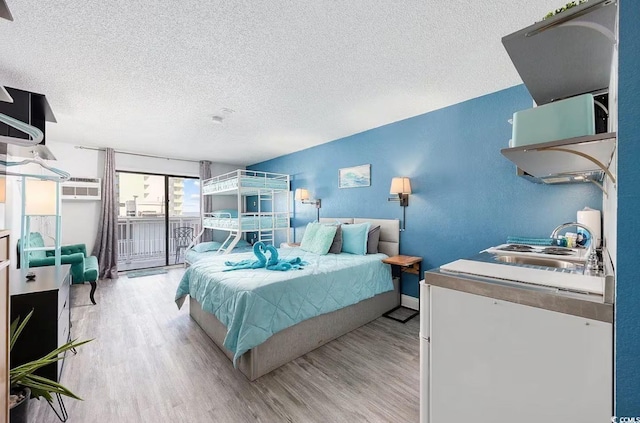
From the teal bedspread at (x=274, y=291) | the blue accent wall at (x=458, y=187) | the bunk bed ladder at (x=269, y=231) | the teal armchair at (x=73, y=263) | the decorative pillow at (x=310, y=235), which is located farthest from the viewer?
the bunk bed ladder at (x=269, y=231)

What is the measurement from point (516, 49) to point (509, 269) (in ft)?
2.96

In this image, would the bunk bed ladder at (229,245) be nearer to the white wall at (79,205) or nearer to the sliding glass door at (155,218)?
the sliding glass door at (155,218)

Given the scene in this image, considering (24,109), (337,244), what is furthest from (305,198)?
(24,109)

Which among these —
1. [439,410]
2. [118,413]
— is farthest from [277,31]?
[118,413]

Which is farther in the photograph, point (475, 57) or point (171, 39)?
point (475, 57)

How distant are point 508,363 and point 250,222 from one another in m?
4.39

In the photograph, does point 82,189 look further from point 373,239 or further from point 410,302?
point 410,302

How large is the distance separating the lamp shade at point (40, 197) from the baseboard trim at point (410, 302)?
3.94 meters

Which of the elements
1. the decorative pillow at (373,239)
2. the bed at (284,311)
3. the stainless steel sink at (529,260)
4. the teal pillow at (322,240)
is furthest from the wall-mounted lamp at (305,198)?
the stainless steel sink at (529,260)

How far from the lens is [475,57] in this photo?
2.04 meters

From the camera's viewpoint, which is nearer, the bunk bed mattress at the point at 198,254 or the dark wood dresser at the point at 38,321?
the dark wood dresser at the point at 38,321

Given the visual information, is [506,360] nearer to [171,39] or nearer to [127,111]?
[171,39]

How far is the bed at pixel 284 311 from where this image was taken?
6.42 feet

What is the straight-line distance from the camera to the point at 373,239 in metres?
3.49
